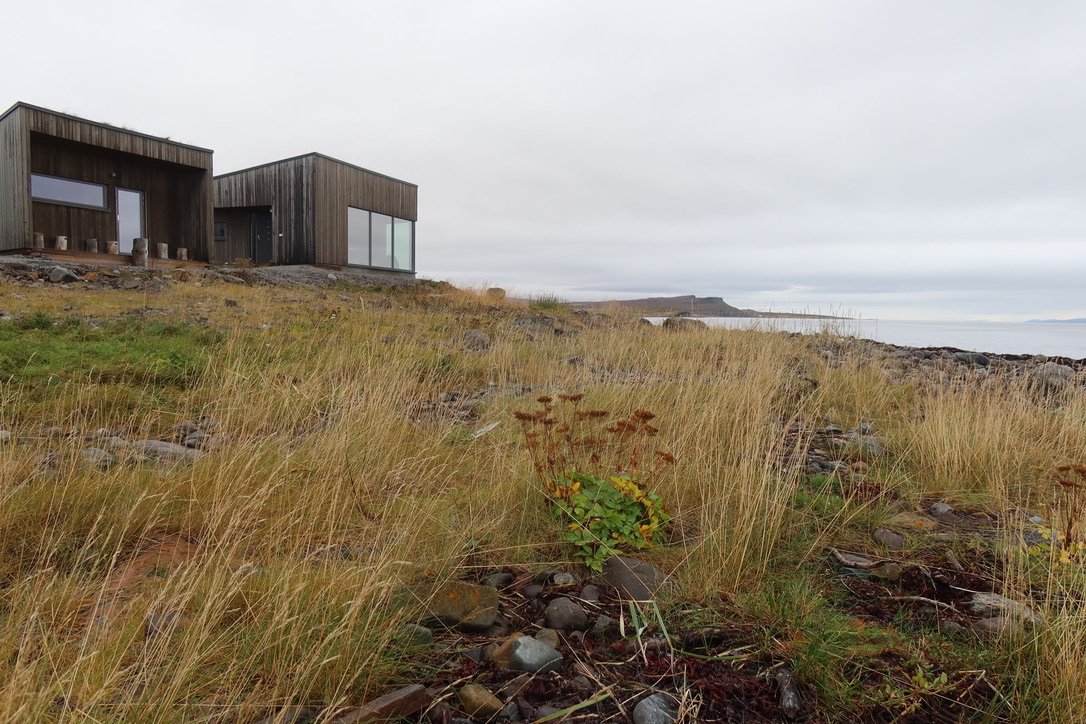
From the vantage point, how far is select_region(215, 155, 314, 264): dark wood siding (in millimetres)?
20359

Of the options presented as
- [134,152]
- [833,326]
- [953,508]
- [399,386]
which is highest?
[134,152]

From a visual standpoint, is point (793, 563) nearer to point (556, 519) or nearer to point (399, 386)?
point (556, 519)

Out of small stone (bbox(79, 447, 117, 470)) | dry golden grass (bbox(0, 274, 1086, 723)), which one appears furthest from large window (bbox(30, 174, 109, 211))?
small stone (bbox(79, 447, 117, 470))

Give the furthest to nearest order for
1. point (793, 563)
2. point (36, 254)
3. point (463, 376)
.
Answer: point (36, 254)
point (463, 376)
point (793, 563)

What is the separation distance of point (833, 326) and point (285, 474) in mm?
10896

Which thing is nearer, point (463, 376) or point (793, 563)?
point (793, 563)

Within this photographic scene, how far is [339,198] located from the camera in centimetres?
2122

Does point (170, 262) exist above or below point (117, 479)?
above

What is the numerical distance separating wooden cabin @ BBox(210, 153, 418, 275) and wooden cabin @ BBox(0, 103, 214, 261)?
6.25 feet

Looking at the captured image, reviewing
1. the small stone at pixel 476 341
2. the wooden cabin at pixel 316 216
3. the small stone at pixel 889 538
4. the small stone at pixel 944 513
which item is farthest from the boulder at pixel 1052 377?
the wooden cabin at pixel 316 216

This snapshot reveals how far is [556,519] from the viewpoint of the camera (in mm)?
2529

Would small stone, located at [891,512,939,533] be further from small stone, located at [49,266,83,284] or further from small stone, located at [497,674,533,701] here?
small stone, located at [49,266,83,284]

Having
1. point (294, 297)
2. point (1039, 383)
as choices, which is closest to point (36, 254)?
point (294, 297)

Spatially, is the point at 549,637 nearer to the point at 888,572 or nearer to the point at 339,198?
the point at 888,572
